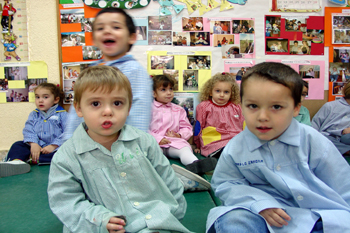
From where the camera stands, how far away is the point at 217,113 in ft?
6.71

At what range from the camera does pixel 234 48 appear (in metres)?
2.11

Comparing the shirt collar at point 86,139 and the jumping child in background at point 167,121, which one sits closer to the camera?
the shirt collar at point 86,139

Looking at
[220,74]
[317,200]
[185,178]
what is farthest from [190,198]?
[220,74]

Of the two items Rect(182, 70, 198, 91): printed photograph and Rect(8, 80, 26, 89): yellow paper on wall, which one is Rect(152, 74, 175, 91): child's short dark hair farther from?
Rect(8, 80, 26, 89): yellow paper on wall

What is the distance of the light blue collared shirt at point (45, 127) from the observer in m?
1.92

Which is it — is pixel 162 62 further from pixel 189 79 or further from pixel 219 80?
pixel 219 80

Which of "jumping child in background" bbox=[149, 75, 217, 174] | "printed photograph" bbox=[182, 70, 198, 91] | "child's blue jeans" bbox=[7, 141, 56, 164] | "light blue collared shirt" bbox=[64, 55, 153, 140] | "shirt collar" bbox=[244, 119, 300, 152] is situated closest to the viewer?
"shirt collar" bbox=[244, 119, 300, 152]

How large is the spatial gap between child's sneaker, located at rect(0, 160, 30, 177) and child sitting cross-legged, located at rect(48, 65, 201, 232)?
106 centimetres

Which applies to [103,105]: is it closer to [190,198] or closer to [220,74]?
[190,198]

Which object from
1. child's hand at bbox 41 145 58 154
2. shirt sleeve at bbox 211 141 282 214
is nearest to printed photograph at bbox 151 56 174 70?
child's hand at bbox 41 145 58 154

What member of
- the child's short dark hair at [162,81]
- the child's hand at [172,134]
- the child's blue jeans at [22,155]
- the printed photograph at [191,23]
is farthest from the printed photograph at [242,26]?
→ the child's blue jeans at [22,155]

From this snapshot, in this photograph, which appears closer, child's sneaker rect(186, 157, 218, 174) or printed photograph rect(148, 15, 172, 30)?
child's sneaker rect(186, 157, 218, 174)

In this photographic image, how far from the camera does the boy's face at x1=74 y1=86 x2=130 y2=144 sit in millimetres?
762

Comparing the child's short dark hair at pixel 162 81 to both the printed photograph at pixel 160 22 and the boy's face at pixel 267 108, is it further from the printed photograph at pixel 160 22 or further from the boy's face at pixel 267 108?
the boy's face at pixel 267 108
